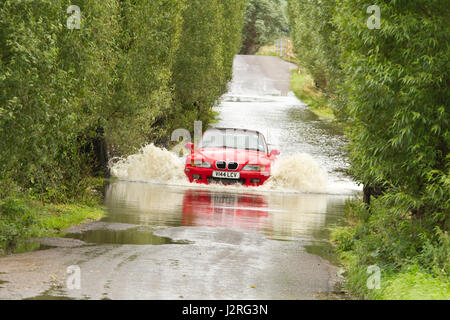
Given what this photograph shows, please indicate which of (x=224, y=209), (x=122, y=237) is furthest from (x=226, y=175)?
(x=122, y=237)

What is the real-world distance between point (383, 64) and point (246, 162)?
1287 cm

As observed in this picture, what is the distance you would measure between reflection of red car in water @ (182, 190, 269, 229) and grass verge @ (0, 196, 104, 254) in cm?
217

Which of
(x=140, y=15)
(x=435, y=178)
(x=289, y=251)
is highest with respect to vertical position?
(x=140, y=15)

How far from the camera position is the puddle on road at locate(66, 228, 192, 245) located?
12.3 metres

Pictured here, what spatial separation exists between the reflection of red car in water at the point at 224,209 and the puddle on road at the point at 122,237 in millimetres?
1965

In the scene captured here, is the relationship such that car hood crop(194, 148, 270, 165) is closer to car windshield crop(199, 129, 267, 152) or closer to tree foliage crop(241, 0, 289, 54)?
car windshield crop(199, 129, 267, 152)

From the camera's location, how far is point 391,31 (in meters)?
10.4

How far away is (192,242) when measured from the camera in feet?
41.3

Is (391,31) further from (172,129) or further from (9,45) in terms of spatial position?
(172,129)

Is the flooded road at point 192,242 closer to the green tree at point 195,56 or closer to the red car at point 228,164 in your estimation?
the red car at point 228,164

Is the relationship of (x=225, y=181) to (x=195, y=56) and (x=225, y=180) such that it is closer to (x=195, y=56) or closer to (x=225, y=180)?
(x=225, y=180)

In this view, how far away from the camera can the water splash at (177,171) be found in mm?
26109

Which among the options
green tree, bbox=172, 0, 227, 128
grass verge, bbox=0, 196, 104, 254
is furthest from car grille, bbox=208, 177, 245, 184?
green tree, bbox=172, 0, 227, 128
